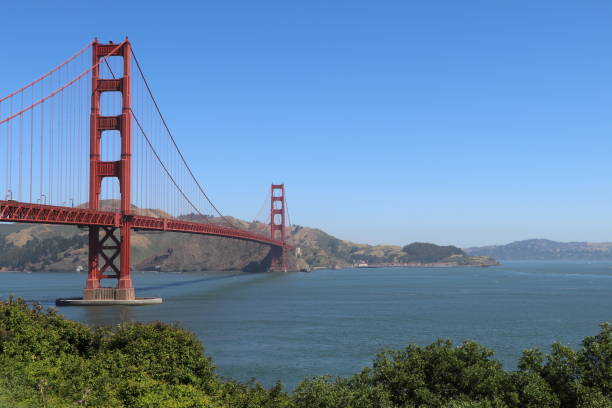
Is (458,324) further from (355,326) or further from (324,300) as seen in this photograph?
(324,300)

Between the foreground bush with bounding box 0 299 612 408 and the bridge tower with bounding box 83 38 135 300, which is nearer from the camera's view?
the foreground bush with bounding box 0 299 612 408

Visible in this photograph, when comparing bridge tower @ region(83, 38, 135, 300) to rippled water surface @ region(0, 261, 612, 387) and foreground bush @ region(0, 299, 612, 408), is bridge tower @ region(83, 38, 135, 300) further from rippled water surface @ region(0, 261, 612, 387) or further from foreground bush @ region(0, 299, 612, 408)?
foreground bush @ region(0, 299, 612, 408)


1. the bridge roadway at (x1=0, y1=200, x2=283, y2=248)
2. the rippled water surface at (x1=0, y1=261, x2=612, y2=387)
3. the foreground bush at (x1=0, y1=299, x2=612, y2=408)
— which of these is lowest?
the rippled water surface at (x1=0, y1=261, x2=612, y2=387)

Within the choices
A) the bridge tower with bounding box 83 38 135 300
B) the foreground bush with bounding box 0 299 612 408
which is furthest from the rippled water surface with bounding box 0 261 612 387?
the foreground bush with bounding box 0 299 612 408

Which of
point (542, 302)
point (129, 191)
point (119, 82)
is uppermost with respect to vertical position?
point (119, 82)

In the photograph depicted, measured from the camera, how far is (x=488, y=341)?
43125 millimetres

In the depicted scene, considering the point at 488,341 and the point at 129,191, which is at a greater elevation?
the point at 129,191

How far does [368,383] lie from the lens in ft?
63.0

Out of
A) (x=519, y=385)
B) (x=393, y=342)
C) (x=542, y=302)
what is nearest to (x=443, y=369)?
(x=519, y=385)

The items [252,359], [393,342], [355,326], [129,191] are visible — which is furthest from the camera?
[129,191]

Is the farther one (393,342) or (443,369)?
(393,342)

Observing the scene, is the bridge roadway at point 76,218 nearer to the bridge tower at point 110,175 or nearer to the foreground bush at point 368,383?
the bridge tower at point 110,175

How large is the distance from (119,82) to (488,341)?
1844 inches

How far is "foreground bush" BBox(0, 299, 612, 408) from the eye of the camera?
1719 centimetres
